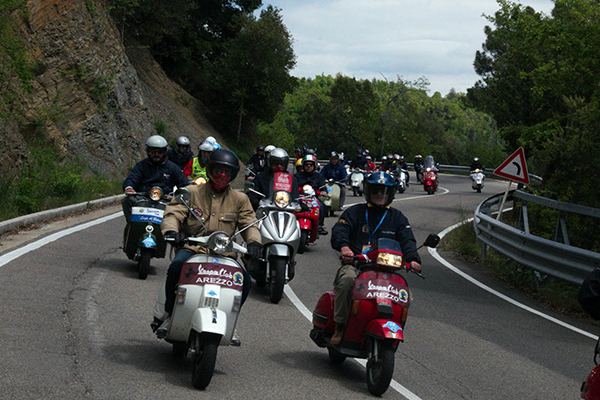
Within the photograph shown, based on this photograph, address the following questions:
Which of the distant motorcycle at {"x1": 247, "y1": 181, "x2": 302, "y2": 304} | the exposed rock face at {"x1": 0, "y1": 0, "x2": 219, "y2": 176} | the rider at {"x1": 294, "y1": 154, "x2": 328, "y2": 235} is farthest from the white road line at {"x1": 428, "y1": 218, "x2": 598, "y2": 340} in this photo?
the exposed rock face at {"x1": 0, "y1": 0, "x2": 219, "y2": 176}

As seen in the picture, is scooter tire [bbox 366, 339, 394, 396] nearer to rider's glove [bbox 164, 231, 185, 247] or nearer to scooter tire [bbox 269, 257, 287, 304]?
rider's glove [bbox 164, 231, 185, 247]

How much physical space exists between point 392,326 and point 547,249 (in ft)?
23.6

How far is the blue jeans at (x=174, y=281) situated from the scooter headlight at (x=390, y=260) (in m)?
1.13

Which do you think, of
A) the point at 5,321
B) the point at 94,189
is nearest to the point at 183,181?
the point at 5,321

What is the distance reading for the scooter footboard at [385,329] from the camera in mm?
6668

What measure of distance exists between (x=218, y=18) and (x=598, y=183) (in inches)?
1639

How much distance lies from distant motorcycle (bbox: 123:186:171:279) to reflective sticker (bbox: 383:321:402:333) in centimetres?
529

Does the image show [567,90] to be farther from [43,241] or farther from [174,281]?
[174,281]

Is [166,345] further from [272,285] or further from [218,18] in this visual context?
[218,18]

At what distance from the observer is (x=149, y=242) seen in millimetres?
11414

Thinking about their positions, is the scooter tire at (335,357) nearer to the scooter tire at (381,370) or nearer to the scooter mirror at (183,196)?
the scooter tire at (381,370)

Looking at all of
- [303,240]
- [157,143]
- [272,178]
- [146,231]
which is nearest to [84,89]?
[303,240]

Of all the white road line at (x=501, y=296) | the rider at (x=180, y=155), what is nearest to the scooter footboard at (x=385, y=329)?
the white road line at (x=501, y=296)

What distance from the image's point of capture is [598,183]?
1667 cm
